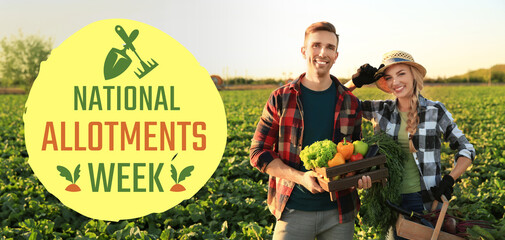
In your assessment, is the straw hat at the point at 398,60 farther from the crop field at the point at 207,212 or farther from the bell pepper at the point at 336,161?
the bell pepper at the point at 336,161

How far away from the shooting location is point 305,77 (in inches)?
111

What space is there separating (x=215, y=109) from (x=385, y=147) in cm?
315

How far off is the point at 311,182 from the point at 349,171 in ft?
0.78

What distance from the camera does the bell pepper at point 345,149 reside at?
256 cm

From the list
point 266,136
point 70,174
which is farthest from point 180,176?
point 266,136

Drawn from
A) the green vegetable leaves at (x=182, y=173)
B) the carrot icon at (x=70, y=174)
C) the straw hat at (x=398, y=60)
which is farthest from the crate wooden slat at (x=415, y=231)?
the carrot icon at (x=70, y=174)

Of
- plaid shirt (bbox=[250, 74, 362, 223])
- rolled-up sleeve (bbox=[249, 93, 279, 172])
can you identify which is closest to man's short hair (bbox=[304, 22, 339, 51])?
plaid shirt (bbox=[250, 74, 362, 223])

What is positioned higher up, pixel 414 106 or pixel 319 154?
pixel 414 106

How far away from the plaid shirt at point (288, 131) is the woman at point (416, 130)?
42cm

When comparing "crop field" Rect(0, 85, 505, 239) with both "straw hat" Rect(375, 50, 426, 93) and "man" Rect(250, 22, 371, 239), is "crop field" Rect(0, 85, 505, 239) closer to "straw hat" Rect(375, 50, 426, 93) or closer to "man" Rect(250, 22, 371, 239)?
"straw hat" Rect(375, 50, 426, 93)

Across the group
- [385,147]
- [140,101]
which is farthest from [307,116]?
[140,101]

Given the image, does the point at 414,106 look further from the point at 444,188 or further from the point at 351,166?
the point at 351,166

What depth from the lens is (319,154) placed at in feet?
8.12

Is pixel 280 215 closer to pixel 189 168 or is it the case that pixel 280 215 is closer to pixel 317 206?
pixel 317 206
